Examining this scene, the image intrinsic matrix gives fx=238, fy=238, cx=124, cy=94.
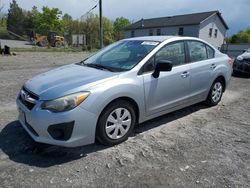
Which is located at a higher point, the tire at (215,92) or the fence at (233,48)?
→ the fence at (233,48)

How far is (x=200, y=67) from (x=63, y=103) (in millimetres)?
2904

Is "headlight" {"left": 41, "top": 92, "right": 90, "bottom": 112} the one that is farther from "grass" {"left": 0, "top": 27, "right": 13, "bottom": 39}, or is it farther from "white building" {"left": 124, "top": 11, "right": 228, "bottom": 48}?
"grass" {"left": 0, "top": 27, "right": 13, "bottom": 39}

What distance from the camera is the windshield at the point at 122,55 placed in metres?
3.89

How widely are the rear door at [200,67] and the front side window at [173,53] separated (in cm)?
22

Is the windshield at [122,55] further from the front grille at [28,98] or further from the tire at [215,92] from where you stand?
the tire at [215,92]

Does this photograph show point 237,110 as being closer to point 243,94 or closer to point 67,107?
point 243,94

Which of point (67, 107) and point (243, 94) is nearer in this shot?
point (67, 107)

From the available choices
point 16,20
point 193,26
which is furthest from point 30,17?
point 193,26

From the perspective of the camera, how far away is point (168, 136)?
3961 mm

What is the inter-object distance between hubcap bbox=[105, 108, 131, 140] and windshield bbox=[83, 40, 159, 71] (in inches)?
27.5

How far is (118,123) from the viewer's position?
3.55 meters

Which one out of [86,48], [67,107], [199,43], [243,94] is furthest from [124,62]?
[86,48]

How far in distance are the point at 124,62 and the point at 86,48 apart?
103ft

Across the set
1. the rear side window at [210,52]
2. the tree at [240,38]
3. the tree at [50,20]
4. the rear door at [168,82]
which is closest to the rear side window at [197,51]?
the rear side window at [210,52]
